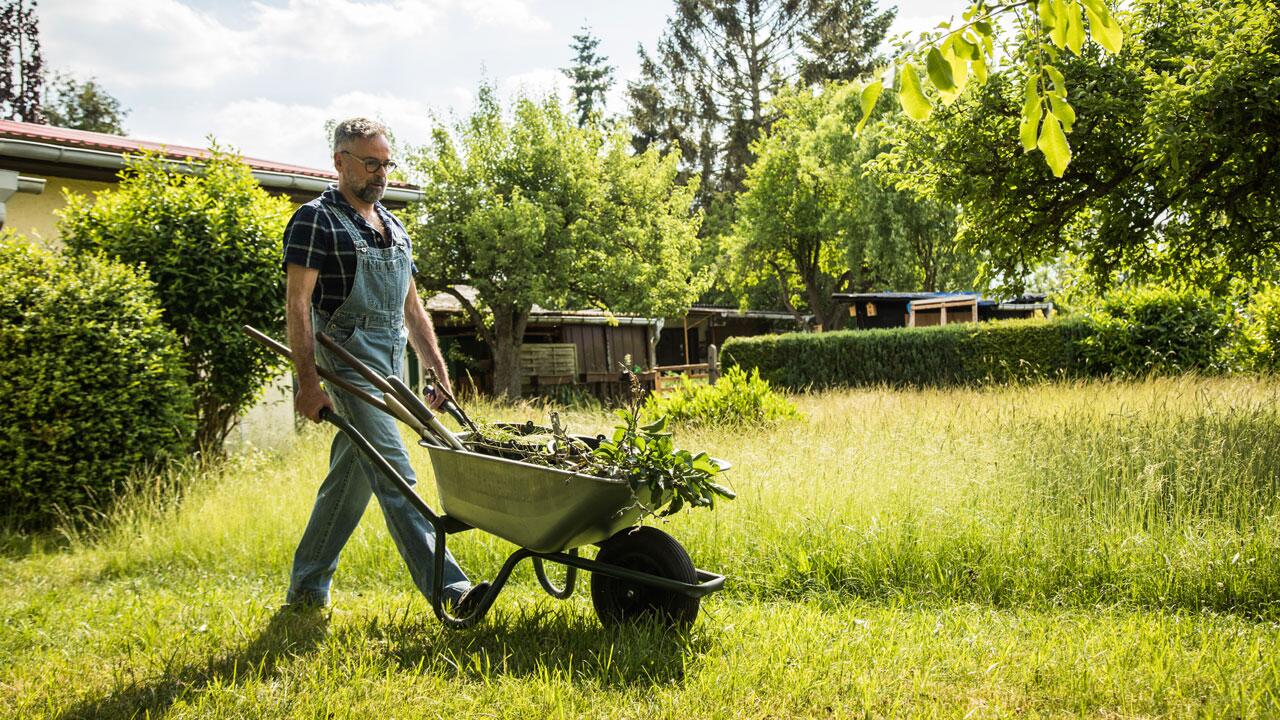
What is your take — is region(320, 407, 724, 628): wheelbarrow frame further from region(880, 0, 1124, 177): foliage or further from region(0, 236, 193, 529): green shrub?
region(0, 236, 193, 529): green shrub

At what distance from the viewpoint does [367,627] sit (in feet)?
11.0

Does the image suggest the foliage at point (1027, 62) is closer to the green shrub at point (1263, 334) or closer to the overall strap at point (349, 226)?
the overall strap at point (349, 226)

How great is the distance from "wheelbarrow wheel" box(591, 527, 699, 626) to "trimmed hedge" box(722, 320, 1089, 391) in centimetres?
1120

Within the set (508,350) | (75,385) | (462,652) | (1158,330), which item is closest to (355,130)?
(462,652)

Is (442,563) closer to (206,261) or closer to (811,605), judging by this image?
(811,605)

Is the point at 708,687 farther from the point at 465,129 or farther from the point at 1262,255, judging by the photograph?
the point at 465,129

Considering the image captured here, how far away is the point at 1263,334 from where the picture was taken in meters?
10.6

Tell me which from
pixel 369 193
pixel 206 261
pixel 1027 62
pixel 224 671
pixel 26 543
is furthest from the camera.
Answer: pixel 206 261

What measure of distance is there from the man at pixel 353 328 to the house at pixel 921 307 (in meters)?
20.5

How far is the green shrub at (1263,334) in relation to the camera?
1035 centimetres

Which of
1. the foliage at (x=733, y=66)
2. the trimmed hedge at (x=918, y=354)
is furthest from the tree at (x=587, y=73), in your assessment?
the trimmed hedge at (x=918, y=354)

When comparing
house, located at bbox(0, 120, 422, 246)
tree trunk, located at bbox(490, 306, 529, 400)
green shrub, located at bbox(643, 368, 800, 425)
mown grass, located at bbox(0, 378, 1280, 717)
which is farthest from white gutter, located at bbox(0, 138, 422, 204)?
tree trunk, located at bbox(490, 306, 529, 400)

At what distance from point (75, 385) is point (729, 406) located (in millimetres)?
5392

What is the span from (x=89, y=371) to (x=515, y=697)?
472cm
